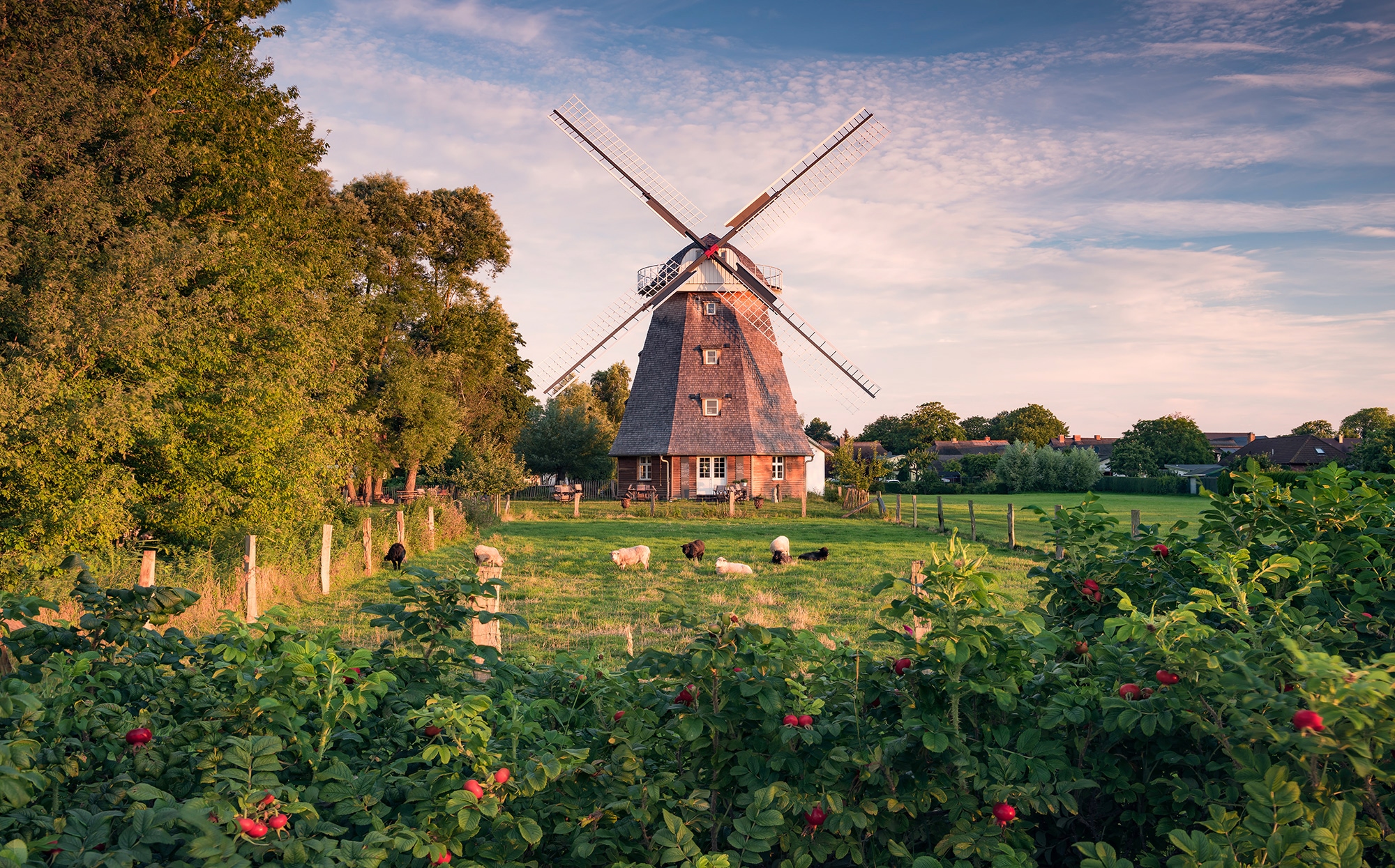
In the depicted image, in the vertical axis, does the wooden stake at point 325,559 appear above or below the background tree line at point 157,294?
below

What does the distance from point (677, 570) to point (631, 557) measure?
1.35 meters

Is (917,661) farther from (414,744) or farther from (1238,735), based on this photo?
(414,744)

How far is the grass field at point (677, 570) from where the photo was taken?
39.7ft

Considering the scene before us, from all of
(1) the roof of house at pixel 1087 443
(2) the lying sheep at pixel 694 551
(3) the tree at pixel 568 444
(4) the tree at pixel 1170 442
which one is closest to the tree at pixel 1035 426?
(1) the roof of house at pixel 1087 443

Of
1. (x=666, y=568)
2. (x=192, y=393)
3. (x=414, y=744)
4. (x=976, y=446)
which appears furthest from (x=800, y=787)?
(x=976, y=446)

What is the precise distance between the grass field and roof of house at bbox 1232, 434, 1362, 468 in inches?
2802

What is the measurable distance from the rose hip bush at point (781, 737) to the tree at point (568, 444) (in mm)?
52736

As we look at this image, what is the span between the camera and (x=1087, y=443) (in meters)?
137

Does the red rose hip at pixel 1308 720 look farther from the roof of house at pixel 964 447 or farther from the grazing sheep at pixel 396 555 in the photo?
the roof of house at pixel 964 447

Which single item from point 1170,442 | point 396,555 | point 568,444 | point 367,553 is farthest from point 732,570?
point 1170,442

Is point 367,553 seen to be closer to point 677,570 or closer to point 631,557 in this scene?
point 631,557

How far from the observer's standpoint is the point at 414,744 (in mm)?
3484

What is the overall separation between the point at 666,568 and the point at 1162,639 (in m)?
16.7

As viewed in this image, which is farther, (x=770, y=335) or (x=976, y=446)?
(x=976, y=446)
